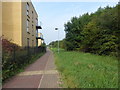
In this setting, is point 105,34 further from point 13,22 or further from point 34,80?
point 34,80

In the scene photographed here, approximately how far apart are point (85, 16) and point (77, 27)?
12.7 ft

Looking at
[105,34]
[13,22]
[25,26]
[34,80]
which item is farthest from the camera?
[105,34]

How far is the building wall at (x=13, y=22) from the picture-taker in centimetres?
2106

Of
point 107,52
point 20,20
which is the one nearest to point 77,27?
point 107,52

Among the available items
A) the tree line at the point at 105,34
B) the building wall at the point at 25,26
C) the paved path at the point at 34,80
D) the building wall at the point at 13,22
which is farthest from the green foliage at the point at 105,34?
the paved path at the point at 34,80

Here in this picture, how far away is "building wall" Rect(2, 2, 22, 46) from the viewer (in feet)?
69.1

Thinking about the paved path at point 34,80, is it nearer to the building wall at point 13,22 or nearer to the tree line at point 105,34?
the tree line at point 105,34

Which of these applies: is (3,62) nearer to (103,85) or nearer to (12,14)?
(103,85)

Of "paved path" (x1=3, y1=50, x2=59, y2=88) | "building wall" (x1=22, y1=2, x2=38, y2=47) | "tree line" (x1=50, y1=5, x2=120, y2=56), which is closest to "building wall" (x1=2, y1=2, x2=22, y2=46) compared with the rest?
"building wall" (x1=22, y1=2, x2=38, y2=47)

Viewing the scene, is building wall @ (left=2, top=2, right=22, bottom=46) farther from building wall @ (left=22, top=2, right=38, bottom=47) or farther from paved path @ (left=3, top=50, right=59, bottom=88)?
paved path @ (left=3, top=50, right=59, bottom=88)

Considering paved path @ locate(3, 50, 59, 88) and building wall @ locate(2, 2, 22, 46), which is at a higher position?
building wall @ locate(2, 2, 22, 46)

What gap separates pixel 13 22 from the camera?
21.4m

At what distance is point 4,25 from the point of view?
21.0 metres

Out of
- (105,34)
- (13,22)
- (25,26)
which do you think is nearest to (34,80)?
(13,22)
